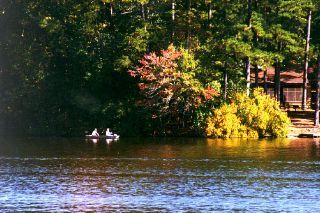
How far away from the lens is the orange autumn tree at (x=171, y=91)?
244 feet

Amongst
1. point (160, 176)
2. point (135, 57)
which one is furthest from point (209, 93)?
point (160, 176)

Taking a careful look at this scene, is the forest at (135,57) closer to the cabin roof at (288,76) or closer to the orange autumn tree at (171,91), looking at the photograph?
the orange autumn tree at (171,91)

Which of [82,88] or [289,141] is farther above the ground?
[82,88]

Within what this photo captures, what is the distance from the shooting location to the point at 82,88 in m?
83.3

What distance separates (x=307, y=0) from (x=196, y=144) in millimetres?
21683

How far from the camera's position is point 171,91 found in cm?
7444

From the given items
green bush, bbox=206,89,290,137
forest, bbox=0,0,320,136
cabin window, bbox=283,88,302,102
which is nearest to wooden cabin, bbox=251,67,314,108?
cabin window, bbox=283,88,302,102

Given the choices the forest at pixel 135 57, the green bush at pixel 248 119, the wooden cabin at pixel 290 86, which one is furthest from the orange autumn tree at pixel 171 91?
the wooden cabin at pixel 290 86

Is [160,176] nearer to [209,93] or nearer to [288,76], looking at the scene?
[209,93]

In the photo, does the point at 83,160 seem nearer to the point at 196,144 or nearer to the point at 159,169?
the point at 159,169

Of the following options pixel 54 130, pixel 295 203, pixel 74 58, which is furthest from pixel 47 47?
pixel 295 203

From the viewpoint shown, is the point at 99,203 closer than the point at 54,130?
Yes

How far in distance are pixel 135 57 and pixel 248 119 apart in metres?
14.5

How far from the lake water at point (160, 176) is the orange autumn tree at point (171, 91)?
→ 7461 millimetres
